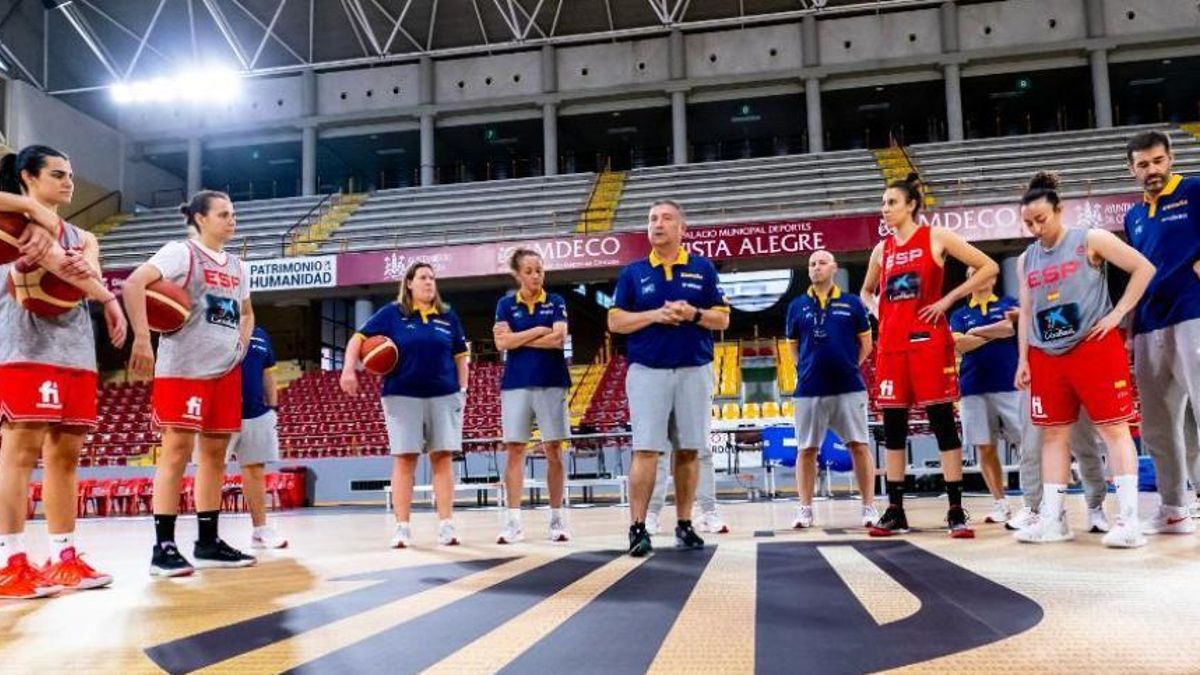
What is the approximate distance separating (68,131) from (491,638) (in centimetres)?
2506

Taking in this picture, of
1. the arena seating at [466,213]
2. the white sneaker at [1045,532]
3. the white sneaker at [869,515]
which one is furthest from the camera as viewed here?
the arena seating at [466,213]

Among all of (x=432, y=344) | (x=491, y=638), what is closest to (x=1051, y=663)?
(x=491, y=638)

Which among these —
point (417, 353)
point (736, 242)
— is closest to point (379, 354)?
point (417, 353)

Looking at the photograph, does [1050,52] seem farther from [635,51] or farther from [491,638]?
[491,638]

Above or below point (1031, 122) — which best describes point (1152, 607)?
below

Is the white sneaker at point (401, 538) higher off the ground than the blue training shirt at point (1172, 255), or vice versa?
the blue training shirt at point (1172, 255)

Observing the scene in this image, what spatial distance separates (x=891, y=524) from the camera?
4.43 metres

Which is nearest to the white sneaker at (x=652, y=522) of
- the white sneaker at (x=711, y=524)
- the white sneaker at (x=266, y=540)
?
the white sneaker at (x=711, y=524)

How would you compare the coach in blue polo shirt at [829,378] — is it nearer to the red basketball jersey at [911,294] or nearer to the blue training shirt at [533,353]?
the red basketball jersey at [911,294]

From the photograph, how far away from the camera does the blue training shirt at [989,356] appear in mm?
5340

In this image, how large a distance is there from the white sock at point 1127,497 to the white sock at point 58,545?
4.00 m

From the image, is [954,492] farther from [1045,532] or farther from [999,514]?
[999,514]

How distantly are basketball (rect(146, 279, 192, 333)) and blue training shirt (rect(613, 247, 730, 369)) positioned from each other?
175 centimetres

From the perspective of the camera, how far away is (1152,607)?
2088mm
